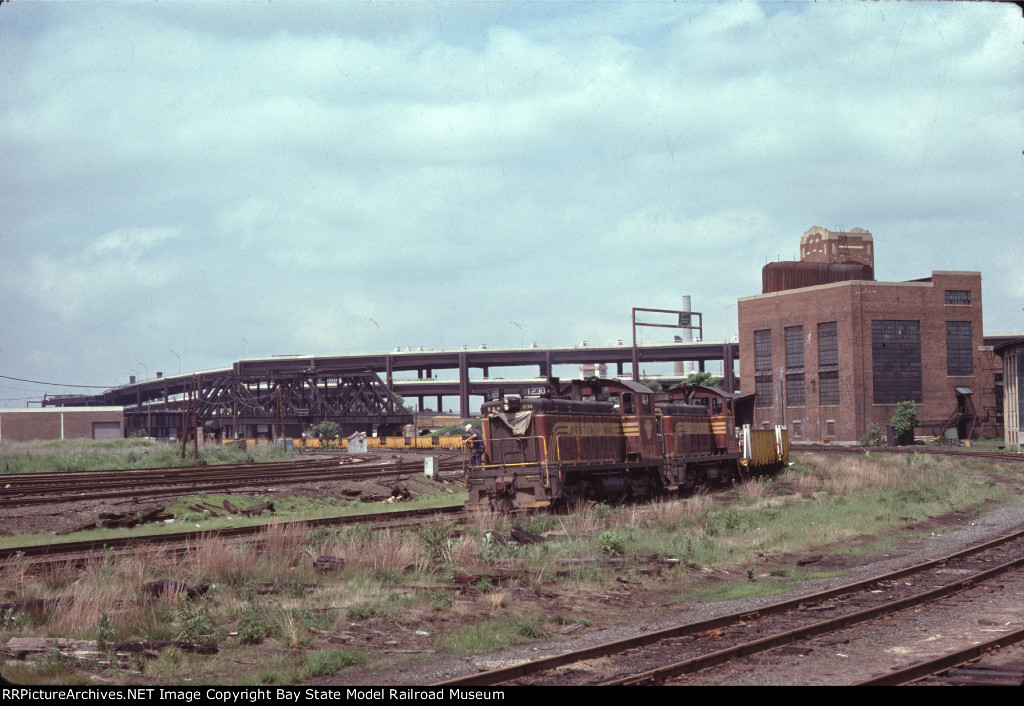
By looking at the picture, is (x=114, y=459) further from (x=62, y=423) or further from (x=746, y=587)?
(x=62, y=423)

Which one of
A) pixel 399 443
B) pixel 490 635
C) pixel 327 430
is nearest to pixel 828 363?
pixel 399 443

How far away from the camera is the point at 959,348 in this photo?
89625 mm

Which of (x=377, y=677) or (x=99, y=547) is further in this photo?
→ (x=99, y=547)

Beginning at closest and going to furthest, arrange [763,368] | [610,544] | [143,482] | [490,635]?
[490,635] < [610,544] < [143,482] < [763,368]

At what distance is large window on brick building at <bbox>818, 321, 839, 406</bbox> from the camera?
291 feet

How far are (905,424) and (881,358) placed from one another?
816 cm

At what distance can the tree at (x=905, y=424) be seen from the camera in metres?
82.1

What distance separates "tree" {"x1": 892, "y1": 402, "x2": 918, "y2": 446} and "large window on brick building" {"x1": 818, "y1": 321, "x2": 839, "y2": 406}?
6.97 metres

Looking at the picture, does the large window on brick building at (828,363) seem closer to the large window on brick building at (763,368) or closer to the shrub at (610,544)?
the large window on brick building at (763,368)

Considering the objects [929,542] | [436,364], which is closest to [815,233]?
[436,364]

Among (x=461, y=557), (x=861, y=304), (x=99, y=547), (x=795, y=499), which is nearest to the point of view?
(x=461, y=557)
